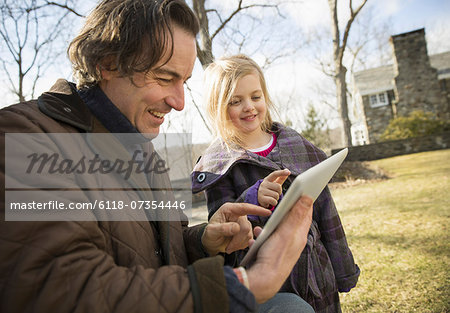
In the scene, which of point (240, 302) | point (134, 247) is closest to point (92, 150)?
point (134, 247)

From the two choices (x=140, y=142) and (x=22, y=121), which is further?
(x=140, y=142)

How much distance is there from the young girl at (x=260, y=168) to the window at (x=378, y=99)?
79.6ft

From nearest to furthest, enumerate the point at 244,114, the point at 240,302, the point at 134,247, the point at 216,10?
1. the point at 240,302
2. the point at 134,247
3. the point at 244,114
4. the point at 216,10

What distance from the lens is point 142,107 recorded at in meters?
1.51

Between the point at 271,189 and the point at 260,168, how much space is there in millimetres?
381

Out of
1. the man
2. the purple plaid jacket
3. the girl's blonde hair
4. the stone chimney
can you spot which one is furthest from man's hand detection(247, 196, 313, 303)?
the stone chimney

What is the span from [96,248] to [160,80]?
849 mm

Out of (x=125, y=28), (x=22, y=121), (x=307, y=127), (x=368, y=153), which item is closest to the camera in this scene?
(x=22, y=121)

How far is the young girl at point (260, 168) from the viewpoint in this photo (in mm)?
1854

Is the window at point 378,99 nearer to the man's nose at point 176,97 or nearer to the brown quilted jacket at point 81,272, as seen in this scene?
the man's nose at point 176,97

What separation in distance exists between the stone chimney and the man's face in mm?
24638

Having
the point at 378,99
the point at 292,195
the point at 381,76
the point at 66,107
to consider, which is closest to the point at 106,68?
the point at 66,107

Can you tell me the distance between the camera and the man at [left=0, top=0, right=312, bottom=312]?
850 mm

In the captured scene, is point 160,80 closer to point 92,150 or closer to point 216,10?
point 92,150
